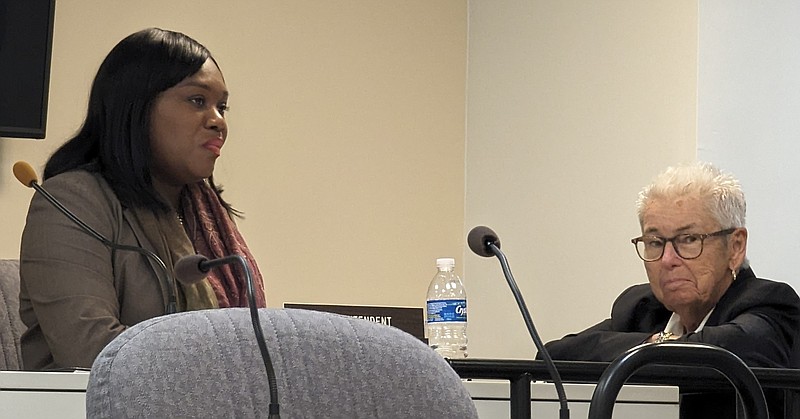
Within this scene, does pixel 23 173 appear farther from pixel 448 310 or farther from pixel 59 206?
pixel 448 310

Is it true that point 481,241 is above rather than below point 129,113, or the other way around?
below

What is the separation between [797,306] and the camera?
2451 millimetres

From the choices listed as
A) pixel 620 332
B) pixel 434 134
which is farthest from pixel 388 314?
pixel 434 134

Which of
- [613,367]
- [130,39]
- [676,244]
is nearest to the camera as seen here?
[613,367]

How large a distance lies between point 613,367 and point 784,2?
8.35ft

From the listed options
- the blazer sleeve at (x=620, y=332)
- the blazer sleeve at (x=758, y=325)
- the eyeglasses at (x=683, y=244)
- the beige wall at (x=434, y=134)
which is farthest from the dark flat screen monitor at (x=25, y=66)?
the blazer sleeve at (x=758, y=325)

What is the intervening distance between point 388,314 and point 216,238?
39 centimetres

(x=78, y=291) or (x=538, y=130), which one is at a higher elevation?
(x=538, y=130)

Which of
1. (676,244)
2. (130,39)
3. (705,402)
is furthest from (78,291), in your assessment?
(676,244)

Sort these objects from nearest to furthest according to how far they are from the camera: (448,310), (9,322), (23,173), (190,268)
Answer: (190,268) < (23,173) < (448,310) < (9,322)

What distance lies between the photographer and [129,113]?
2342 mm

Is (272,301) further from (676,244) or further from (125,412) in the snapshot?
(125,412)

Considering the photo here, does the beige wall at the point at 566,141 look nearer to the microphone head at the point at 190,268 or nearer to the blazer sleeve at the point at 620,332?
the blazer sleeve at the point at 620,332

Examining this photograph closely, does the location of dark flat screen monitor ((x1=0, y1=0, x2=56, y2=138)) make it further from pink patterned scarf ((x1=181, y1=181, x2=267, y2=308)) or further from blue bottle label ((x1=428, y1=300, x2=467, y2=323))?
blue bottle label ((x1=428, y1=300, x2=467, y2=323))
